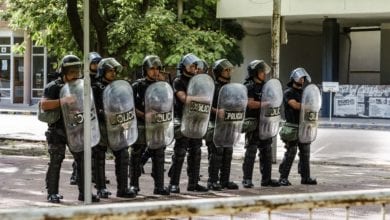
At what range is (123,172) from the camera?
28.6ft

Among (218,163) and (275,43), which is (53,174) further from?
(275,43)

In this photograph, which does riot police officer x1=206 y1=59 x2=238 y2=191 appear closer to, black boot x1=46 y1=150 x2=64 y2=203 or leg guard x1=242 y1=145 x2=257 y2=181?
leg guard x1=242 y1=145 x2=257 y2=181

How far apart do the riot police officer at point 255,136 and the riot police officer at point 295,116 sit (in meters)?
0.28

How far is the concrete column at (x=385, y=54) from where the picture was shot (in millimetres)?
30109

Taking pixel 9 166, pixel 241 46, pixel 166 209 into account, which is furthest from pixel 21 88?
pixel 166 209

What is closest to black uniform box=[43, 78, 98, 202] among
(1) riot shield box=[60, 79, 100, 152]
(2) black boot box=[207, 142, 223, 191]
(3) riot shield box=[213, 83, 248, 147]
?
(1) riot shield box=[60, 79, 100, 152]

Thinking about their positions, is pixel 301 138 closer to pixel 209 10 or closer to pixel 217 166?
pixel 217 166

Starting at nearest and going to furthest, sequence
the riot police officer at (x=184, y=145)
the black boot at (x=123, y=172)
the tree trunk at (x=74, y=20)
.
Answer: the black boot at (x=123, y=172) → the riot police officer at (x=184, y=145) → the tree trunk at (x=74, y=20)

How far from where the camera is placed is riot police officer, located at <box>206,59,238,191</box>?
9500 millimetres

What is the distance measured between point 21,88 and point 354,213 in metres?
30.2

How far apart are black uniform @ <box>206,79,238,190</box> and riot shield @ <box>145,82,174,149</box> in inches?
33.6

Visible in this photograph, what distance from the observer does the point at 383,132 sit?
70.4ft

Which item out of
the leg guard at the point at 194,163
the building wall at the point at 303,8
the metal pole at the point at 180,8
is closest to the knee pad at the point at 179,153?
the leg guard at the point at 194,163

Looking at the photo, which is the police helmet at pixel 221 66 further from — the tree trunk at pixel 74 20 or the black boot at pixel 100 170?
the tree trunk at pixel 74 20
